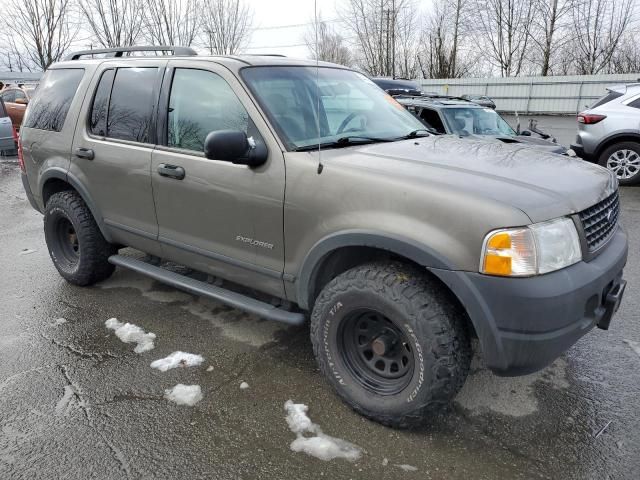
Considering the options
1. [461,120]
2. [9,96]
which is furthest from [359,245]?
[9,96]

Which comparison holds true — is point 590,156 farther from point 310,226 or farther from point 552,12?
point 552,12

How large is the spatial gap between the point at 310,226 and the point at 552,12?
27838mm

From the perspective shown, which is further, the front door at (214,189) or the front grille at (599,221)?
the front door at (214,189)

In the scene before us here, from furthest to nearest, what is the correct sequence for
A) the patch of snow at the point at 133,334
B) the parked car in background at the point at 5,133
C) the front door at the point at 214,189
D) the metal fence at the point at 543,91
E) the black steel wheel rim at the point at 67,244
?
A: the metal fence at the point at 543,91 < the parked car in background at the point at 5,133 < the black steel wheel rim at the point at 67,244 < the patch of snow at the point at 133,334 < the front door at the point at 214,189

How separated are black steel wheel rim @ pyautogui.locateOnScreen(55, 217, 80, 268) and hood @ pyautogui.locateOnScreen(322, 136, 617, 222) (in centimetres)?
286

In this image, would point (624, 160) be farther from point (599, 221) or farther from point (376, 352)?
point (376, 352)

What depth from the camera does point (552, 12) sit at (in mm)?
25172

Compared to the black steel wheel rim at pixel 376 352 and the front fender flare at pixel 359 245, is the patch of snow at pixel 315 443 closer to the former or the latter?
the black steel wheel rim at pixel 376 352

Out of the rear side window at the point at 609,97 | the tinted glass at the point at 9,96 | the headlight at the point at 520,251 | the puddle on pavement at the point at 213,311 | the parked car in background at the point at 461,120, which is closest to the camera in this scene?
the headlight at the point at 520,251

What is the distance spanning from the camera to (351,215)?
98.0 inches

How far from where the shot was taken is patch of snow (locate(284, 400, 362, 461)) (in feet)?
7.90

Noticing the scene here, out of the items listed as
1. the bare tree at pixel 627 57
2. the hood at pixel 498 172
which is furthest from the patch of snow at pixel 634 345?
the bare tree at pixel 627 57

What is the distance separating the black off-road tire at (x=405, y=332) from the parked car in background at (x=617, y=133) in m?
7.86

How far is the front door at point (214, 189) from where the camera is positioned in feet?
9.37
